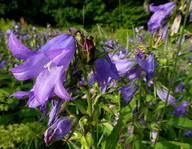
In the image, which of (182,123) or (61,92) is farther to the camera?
(182,123)

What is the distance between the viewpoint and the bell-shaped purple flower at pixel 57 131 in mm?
888

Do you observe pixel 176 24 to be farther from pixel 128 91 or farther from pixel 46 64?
pixel 46 64

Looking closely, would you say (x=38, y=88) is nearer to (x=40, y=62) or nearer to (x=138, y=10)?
(x=40, y=62)

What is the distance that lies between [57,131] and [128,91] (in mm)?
630

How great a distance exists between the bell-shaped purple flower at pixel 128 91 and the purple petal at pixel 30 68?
616 mm

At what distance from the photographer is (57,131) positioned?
898 mm

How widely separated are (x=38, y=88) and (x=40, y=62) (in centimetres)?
13

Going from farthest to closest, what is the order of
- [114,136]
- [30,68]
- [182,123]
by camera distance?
[182,123]
[114,136]
[30,68]

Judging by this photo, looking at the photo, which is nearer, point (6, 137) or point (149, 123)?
point (6, 137)

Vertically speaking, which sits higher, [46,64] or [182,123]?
[46,64]

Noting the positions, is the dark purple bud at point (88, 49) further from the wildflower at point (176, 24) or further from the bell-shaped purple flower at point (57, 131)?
the wildflower at point (176, 24)

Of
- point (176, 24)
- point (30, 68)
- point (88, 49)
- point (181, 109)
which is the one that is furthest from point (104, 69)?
point (181, 109)

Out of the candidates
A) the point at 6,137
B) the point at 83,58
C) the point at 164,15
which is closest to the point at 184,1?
the point at 164,15

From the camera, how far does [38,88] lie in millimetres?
833
